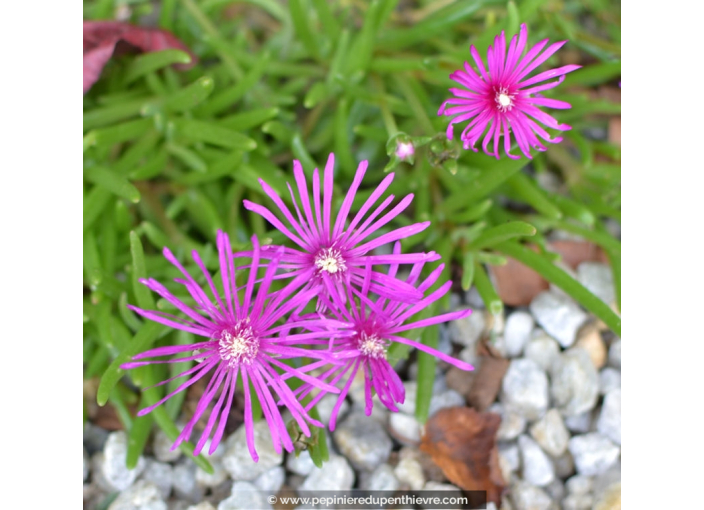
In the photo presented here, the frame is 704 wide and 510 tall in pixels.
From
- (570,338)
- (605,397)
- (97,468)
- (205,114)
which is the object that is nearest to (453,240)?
(570,338)

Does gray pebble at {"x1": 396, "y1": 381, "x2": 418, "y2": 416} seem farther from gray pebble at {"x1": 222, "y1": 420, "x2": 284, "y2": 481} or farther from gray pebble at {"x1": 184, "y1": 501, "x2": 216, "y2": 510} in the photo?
gray pebble at {"x1": 184, "y1": 501, "x2": 216, "y2": 510}

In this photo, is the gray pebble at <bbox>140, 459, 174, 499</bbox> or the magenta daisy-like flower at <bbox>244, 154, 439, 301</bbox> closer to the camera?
the magenta daisy-like flower at <bbox>244, 154, 439, 301</bbox>

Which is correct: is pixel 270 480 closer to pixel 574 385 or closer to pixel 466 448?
pixel 466 448

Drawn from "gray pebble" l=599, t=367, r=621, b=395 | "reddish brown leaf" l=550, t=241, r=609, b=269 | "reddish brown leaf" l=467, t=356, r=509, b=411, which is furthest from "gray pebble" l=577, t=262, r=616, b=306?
"reddish brown leaf" l=467, t=356, r=509, b=411

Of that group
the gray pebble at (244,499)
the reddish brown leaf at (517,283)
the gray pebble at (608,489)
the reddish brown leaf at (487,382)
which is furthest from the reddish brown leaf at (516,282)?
the gray pebble at (244,499)

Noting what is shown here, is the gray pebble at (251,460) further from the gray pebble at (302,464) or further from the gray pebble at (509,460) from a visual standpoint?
the gray pebble at (509,460)
